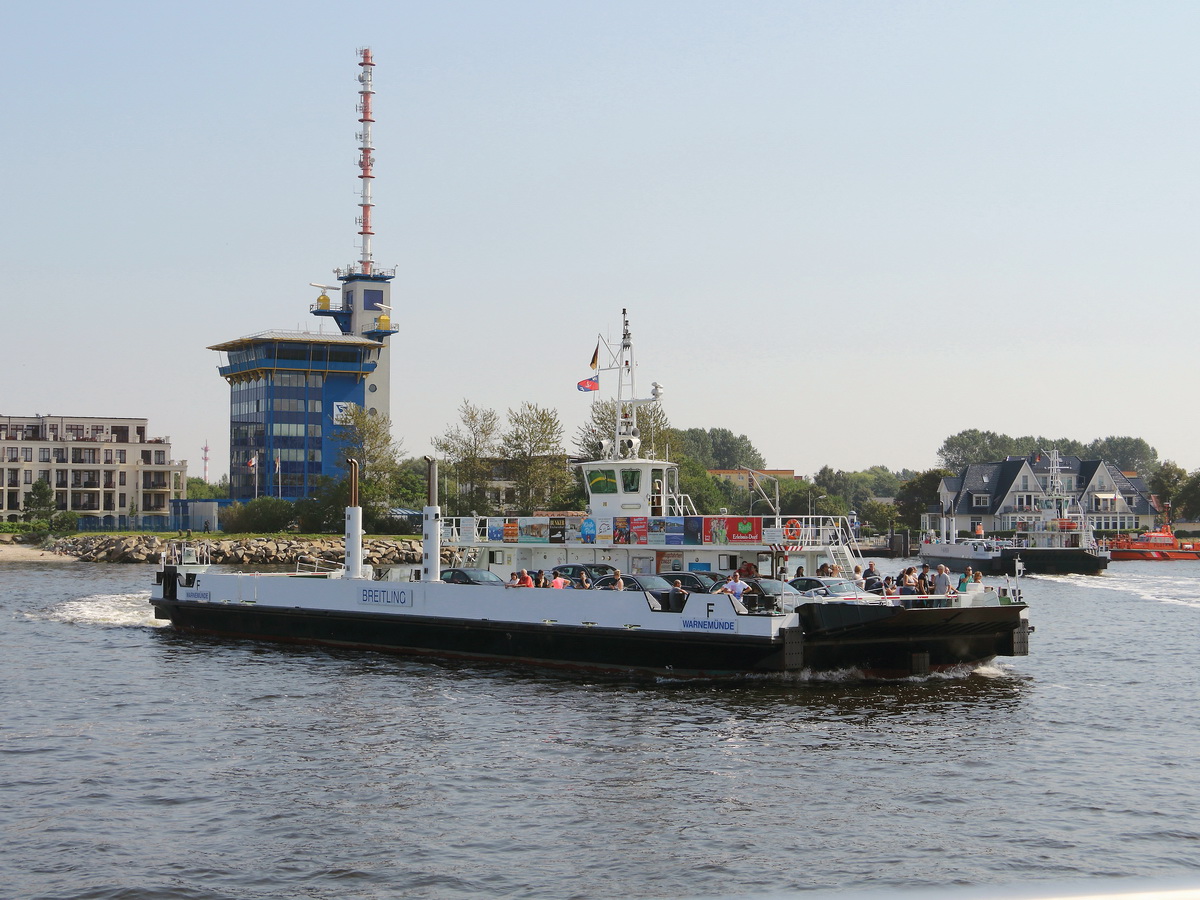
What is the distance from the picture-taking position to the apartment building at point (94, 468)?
120m

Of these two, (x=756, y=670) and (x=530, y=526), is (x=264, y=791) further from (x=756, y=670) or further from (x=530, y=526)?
(x=530, y=526)

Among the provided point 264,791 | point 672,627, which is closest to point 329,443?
point 672,627

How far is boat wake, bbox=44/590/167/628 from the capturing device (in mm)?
44844

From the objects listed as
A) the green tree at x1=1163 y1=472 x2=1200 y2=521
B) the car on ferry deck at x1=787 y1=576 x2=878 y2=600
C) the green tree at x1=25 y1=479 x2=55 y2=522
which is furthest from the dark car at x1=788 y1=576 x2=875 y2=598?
the green tree at x1=1163 y1=472 x2=1200 y2=521

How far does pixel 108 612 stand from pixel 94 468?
81579 millimetres

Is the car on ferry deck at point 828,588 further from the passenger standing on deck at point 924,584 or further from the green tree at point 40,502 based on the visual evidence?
the green tree at point 40,502

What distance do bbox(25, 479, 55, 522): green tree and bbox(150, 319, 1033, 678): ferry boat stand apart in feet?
246

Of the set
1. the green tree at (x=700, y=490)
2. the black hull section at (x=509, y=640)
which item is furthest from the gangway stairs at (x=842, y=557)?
the green tree at (x=700, y=490)

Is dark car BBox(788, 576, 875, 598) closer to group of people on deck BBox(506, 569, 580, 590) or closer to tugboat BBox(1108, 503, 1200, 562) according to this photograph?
group of people on deck BBox(506, 569, 580, 590)

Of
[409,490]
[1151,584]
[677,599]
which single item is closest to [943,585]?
[677,599]

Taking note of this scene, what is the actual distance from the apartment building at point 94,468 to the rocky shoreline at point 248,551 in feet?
68.4

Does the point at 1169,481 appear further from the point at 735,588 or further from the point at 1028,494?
the point at 735,588

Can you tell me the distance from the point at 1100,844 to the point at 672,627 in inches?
553

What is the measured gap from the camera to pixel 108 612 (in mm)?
48875
